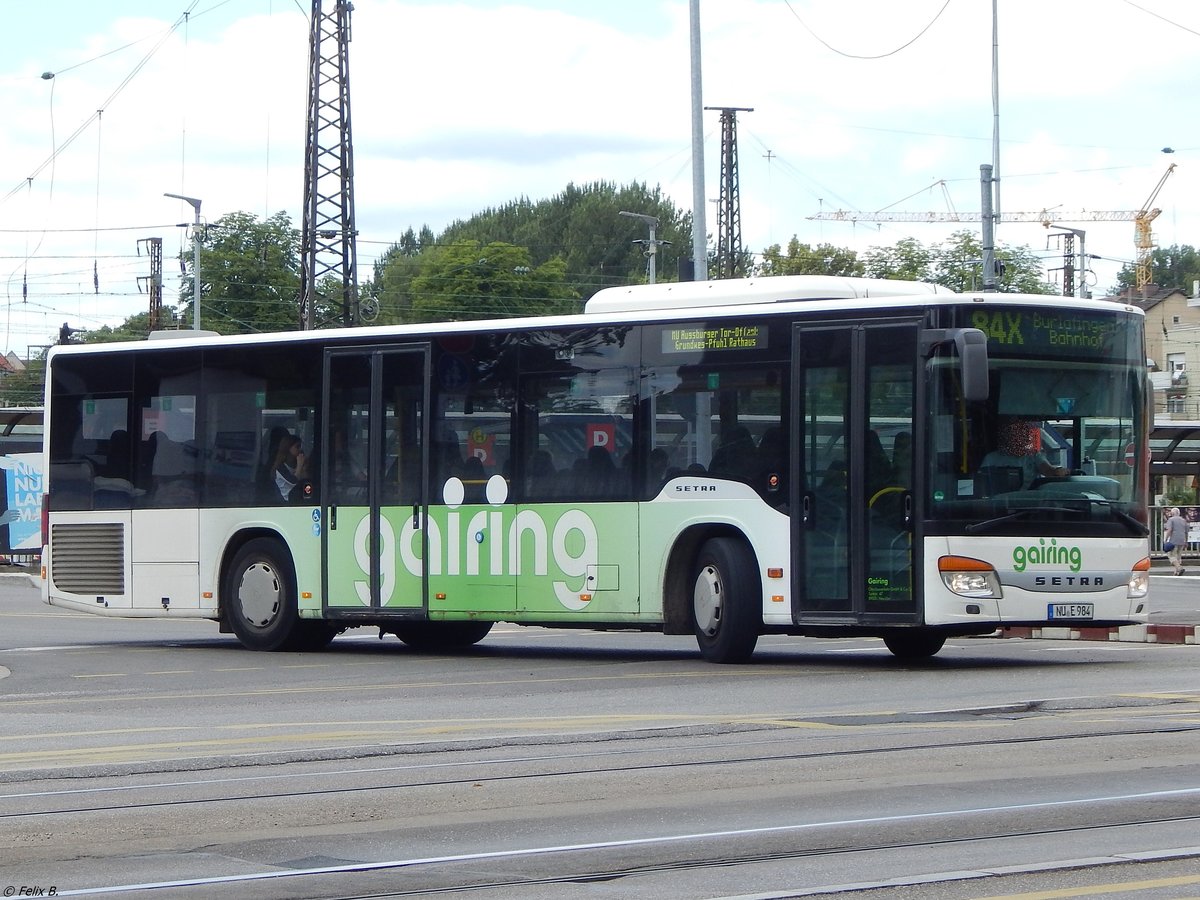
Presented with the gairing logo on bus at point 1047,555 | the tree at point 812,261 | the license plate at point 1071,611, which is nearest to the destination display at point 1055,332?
the gairing logo on bus at point 1047,555

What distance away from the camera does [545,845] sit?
301 inches

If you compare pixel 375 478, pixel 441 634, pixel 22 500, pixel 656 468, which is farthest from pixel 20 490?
pixel 656 468

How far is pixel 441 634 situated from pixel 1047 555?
293 inches

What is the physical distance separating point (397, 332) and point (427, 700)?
5.67m

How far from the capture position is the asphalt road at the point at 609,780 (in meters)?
7.00

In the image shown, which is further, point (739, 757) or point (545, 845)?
point (739, 757)

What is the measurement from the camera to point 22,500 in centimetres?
4266

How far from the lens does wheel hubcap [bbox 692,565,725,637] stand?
16531 mm

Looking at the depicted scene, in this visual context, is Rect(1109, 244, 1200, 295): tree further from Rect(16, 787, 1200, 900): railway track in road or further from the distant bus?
Rect(16, 787, 1200, 900): railway track in road

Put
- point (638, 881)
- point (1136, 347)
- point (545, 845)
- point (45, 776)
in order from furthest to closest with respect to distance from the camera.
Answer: point (1136, 347) < point (45, 776) < point (545, 845) < point (638, 881)

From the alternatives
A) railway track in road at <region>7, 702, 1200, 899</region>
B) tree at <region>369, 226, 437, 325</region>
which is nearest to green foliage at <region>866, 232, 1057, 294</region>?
tree at <region>369, 226, 437, 325</region>

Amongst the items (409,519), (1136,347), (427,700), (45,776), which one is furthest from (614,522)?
(45,776)

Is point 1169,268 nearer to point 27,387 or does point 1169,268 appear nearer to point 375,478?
point 27,387

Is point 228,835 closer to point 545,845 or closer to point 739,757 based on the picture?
point 545,845
